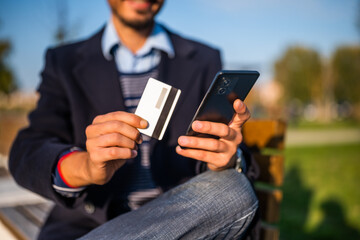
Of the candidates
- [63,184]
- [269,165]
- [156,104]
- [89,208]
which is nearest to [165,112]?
[156,104]

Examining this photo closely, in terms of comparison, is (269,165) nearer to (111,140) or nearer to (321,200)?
(111,140)

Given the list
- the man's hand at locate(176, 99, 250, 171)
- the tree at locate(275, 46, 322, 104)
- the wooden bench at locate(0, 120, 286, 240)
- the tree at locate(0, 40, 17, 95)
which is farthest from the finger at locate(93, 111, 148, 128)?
the tree at locate(275, 46, 322, 104)

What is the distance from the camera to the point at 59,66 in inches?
70.1

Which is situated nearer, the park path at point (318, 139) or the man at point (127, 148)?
the man at point (127, 148)

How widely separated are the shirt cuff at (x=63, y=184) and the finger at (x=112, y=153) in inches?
13.4

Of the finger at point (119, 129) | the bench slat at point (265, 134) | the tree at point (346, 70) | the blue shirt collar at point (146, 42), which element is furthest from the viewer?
the tree at point (346, 70)

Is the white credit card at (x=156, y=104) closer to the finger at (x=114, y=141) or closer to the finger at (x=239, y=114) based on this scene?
the finger at (x=114, y=141)

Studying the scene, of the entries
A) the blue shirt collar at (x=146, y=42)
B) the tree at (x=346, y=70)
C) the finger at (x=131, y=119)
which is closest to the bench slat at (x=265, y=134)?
the blue shirt collar at (x=146, y=42)

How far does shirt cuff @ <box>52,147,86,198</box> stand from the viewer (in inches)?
52.8

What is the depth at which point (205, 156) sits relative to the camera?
3.78 ft

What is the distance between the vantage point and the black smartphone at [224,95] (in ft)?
3.40

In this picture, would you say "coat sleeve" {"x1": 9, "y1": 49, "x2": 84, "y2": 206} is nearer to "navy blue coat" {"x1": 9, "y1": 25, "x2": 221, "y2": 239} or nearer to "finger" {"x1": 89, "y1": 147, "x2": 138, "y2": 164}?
"navy blue coat" {"x1": 9, "y1": 25, "x2": 221, "y2": 239}

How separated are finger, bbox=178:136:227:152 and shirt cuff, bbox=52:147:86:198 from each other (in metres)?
0.51

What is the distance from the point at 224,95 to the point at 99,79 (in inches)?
33.6
